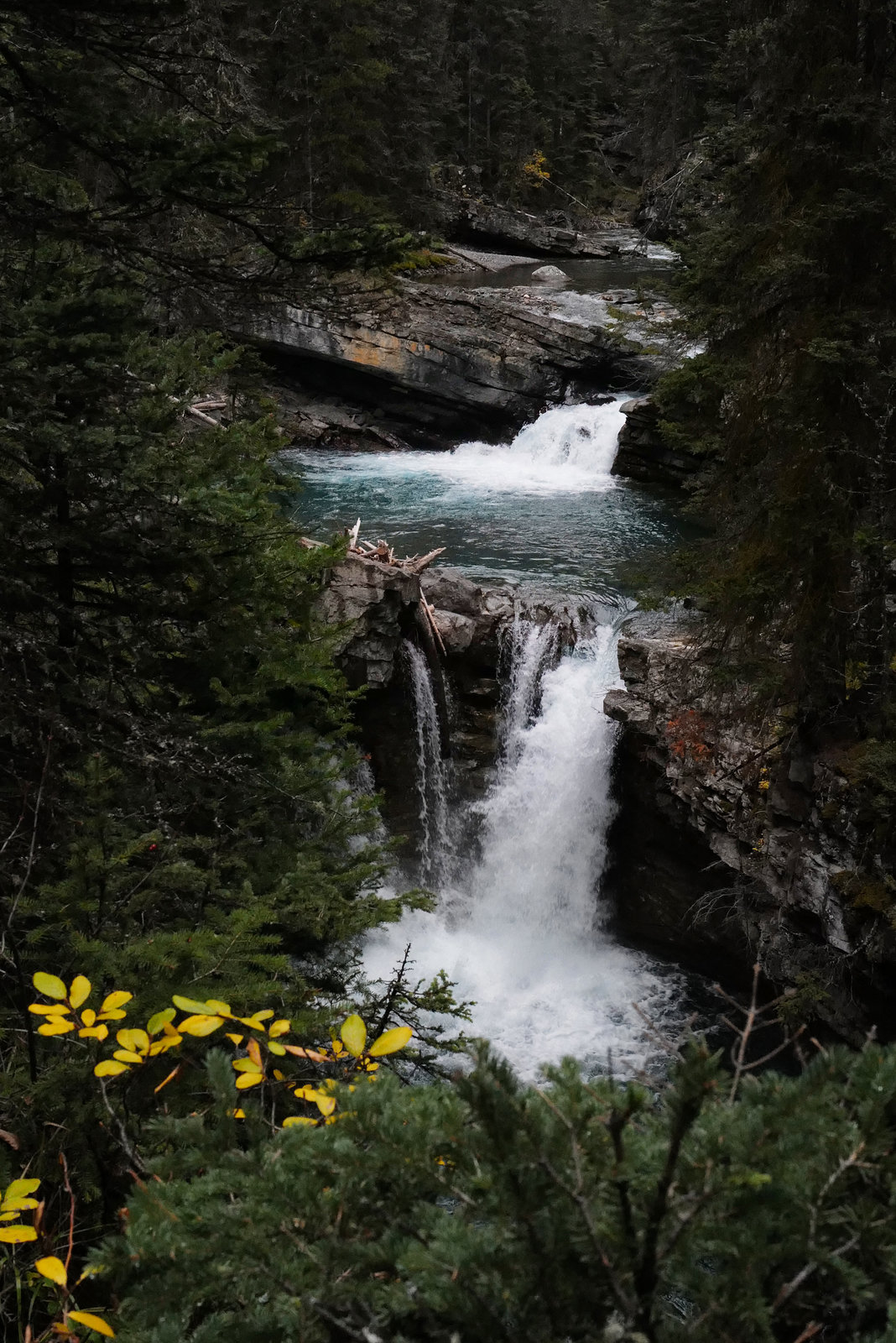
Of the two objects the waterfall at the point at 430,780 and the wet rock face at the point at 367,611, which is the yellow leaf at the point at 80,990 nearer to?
the wet rock face at the point at 367,611

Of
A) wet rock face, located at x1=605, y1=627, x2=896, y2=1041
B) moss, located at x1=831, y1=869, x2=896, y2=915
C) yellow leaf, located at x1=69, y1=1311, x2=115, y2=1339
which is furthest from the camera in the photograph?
wet rock face, located at x1=605, y1=627, x2=896, y2=1041

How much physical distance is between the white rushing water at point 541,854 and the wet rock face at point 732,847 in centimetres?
39

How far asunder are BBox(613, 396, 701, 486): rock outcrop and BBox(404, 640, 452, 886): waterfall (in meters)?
9.34

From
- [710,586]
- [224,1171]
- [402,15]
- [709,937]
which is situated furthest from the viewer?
[402,15]

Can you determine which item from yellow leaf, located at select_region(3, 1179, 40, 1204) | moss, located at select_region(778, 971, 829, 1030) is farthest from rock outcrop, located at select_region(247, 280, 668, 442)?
yellow leaf, located at select_region(3, 1179, 40, 1204)

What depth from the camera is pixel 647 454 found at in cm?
1839

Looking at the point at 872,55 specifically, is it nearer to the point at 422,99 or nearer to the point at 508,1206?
the point at 508,1206

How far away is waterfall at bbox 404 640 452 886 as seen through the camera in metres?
10.8

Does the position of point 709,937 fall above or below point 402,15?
below

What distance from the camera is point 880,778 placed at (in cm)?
668

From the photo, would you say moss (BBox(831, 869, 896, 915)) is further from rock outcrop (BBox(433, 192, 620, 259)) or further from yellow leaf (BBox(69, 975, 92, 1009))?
rock outcrop (BBox(433, 192, 620, 259))

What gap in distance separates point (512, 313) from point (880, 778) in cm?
1857

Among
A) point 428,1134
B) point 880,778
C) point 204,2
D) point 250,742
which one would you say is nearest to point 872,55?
point 880,778

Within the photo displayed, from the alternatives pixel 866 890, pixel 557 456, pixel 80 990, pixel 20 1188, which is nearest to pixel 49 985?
pixel 80 990
